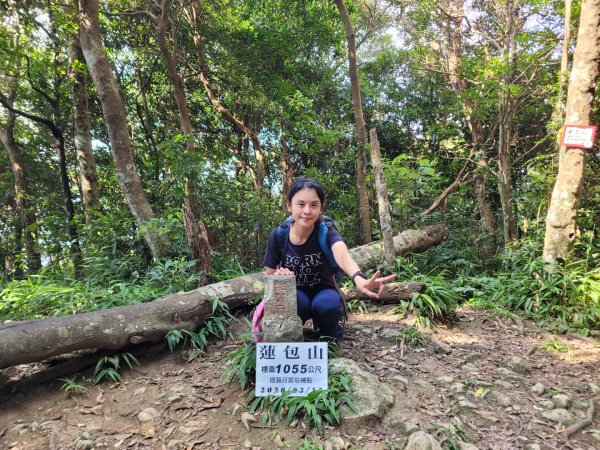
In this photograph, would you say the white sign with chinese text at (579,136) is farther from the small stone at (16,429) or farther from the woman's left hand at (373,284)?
the small stone at (16,429)

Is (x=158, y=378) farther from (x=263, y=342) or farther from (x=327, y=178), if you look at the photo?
(x=327, y=178)

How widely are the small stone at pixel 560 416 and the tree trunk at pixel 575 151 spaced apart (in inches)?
91.2

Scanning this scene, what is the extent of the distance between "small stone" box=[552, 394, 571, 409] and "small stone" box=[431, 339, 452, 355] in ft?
2.83

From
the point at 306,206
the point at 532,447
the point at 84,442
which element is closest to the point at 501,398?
the point at 532,447

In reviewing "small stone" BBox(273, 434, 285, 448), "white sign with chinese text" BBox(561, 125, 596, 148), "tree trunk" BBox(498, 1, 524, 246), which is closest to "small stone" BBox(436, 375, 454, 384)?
"small stone" BBox(273, 434, 285, 448)

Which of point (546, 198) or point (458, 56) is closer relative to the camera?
point (546, 198)

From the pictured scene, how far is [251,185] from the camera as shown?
7.74 metres

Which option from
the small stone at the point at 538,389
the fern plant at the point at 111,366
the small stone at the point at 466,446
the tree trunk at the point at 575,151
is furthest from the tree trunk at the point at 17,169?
the tree trunk at the point at 575,151

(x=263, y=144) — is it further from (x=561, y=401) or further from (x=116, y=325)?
(x=561, y=401)

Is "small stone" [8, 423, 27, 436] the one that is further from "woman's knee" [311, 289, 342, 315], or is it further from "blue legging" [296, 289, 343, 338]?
"woman's knee" [311, 289, 342, 315]

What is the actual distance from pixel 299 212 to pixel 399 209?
16.2 ft

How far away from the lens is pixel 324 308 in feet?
9.31

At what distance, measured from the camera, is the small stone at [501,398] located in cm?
254

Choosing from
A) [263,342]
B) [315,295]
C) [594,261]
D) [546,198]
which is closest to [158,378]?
[263,342]
